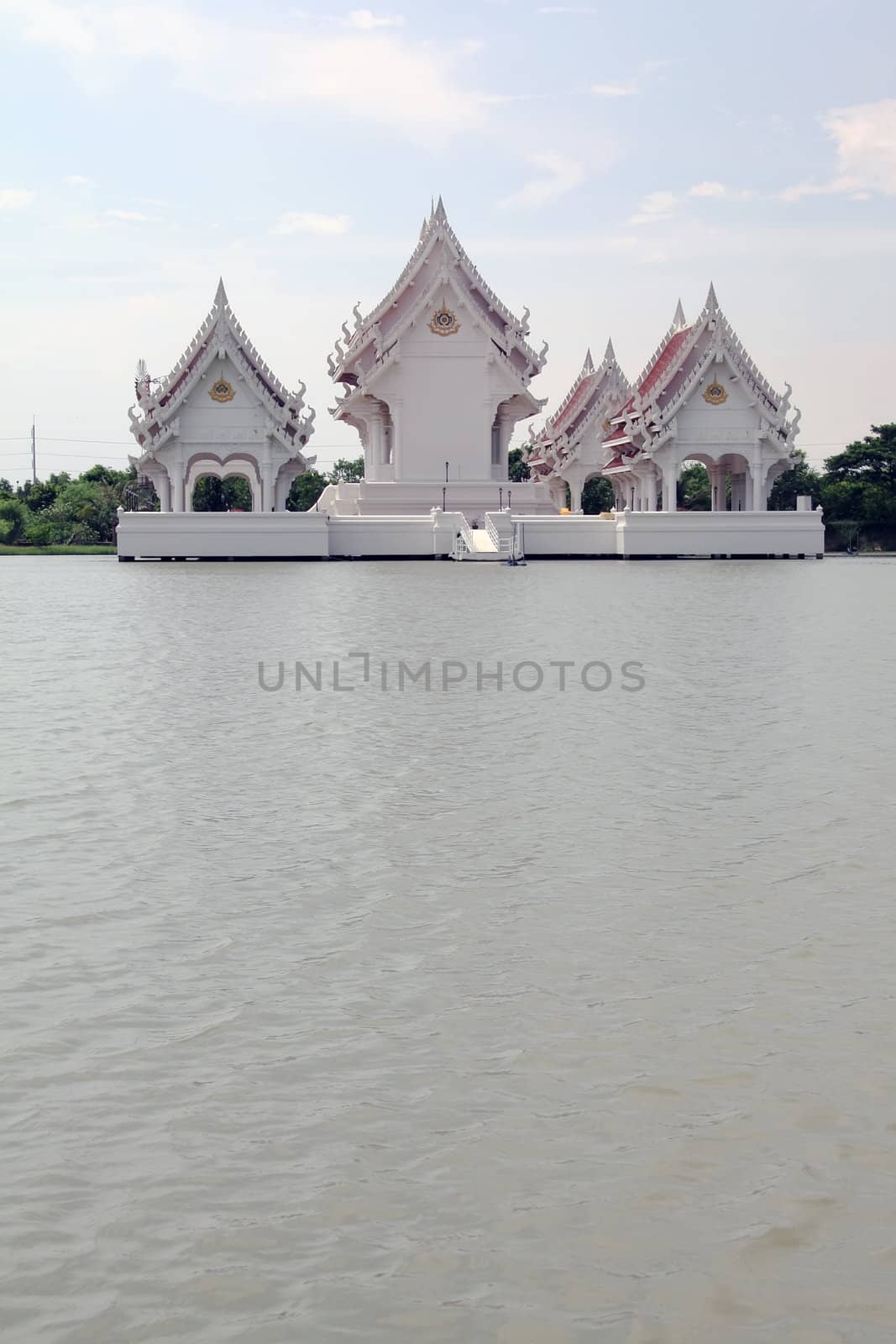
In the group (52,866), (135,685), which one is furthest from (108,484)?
(52,866)

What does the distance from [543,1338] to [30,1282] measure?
3.39 ft

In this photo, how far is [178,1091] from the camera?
4.21 m

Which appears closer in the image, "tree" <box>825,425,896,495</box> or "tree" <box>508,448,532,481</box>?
"tree" <box>825,425,896,495</box>

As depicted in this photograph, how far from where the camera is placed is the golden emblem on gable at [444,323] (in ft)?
162

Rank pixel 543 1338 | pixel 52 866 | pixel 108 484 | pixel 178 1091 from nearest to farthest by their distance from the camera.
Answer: pixel 543 1338 < pixel 178 1091 < pixel 52 866 < pixel 108 484

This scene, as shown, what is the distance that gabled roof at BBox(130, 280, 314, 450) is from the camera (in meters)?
47.7

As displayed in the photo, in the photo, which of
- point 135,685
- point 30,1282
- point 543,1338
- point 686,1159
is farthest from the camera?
point 135,685

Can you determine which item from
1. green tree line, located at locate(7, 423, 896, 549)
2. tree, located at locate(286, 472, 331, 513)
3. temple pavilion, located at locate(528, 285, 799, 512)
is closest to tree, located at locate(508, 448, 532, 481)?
green tree line, located at locate(7, 423, 896, 549)

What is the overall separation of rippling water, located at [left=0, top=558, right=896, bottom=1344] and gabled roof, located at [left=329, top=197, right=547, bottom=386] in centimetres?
3975

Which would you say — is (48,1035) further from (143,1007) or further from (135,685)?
(135,685)

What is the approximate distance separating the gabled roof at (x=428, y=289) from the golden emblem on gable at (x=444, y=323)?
2.42 ft

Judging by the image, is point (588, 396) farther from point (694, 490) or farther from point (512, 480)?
point (694, 490)

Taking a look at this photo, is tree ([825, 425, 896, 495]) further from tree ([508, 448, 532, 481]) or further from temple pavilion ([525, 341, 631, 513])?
tree ([508, 448, 532, 481])

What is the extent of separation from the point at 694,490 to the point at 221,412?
37.4 metres
